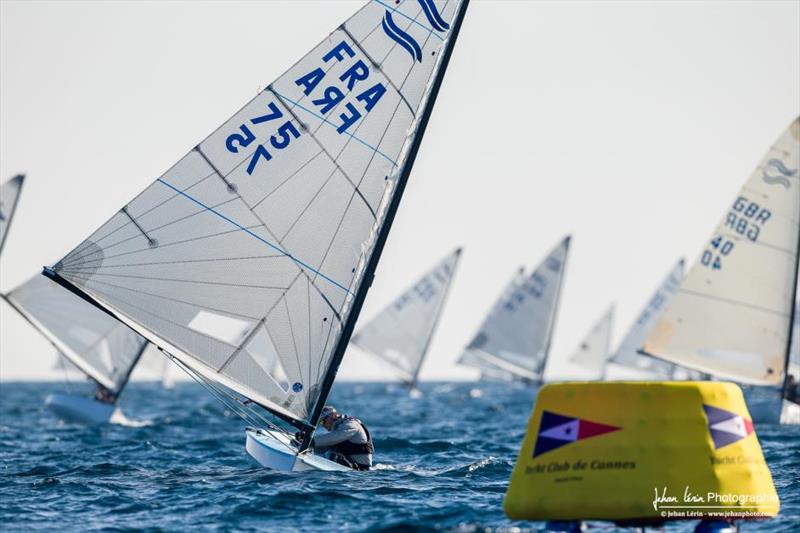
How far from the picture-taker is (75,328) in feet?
106

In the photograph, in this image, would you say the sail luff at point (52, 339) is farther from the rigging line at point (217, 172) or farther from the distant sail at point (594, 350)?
the distant sail at point (594, 350)

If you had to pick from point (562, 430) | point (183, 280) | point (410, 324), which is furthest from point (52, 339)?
point (562, 430)

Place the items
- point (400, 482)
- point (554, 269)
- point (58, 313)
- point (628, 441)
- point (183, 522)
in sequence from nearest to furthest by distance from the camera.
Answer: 1. point (628, 441)
2. point (183, 522)
3. point (400, 482)
4. point (58, 313)
5. point (554, 269)

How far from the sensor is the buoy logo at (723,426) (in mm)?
9828

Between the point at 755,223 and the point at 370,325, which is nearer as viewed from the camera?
the point at 755,223

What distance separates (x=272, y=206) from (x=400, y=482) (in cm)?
404

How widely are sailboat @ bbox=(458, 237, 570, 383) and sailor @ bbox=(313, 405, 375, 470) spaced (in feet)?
120

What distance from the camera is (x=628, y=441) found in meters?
9.77

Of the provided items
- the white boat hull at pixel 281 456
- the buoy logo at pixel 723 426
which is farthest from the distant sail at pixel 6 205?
the buoy logo at pixel 723 426

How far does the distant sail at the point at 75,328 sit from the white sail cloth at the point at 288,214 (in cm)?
1782

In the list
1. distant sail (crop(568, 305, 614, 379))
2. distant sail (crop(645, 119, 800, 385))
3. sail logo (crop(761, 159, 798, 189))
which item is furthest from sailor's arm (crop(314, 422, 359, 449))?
distant sail (crop(568, 305, 614, 379))

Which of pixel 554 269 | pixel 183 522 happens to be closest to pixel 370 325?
pixel 554 269

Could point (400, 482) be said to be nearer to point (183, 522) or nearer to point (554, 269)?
point (183, 522)

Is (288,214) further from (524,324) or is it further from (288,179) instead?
(524,324)
